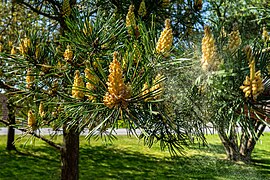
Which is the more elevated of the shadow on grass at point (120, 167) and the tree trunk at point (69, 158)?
the tree trunk at point (69, 158)

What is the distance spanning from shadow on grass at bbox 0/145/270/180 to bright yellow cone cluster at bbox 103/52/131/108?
3.41 m

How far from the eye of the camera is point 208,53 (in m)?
0.44

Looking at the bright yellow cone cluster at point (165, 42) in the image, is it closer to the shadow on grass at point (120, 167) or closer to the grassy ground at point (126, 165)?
the grassy ground at point (126, 165)

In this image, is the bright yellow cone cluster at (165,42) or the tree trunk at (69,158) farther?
the tree trunk at (69,158)

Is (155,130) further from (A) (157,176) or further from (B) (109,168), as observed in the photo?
(B) (109,168)

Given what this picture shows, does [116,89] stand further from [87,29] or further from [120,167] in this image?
[120,167]

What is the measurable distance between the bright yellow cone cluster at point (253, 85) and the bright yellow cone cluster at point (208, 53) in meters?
0.05

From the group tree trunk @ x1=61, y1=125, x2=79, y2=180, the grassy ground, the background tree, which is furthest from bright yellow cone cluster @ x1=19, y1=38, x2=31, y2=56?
the grassy ground

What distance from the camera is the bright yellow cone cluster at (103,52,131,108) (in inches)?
16.4

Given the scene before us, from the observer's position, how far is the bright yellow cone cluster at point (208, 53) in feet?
1.42

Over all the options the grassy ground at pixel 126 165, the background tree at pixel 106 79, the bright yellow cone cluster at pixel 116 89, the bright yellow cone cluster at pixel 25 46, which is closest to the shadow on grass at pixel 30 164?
the grassy ground at pixel 126 165

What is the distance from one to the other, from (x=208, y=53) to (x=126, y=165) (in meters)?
4.11

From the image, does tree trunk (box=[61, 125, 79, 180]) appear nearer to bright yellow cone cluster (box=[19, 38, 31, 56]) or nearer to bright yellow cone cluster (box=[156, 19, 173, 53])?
bright yellow cone cluster (box=[19, 38, 31, 56])

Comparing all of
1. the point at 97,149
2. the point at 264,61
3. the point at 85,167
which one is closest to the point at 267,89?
the point at 264,61
